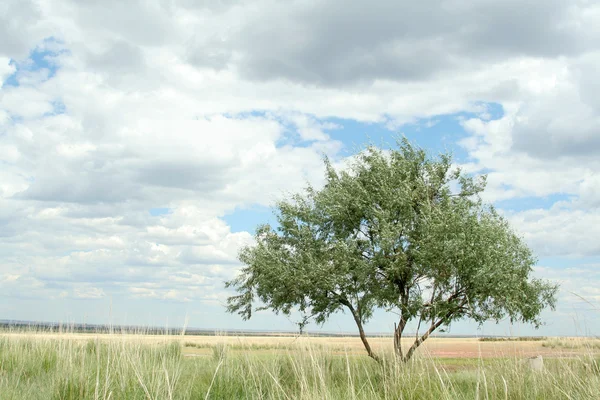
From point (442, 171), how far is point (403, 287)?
519cm

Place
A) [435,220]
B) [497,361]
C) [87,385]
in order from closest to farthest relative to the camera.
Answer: [87,385] → [497,361] → [435,220]

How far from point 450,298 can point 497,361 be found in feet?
35.6

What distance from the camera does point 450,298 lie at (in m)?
21.3

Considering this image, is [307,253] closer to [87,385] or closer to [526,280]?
[526,280]

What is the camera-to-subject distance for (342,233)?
72.7 ft

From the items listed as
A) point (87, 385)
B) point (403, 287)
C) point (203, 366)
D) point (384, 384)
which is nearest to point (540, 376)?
point (384, 384)

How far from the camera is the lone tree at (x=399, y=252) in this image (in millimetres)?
20078

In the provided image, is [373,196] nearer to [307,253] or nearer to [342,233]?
[342,233]

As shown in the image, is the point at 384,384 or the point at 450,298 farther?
the point at 450,298

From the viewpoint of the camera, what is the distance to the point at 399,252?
20672mm

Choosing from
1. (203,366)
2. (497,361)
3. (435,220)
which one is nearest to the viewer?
(497,361)

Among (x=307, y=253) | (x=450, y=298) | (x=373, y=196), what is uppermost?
(x=373, y=196)

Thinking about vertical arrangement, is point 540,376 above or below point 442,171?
below

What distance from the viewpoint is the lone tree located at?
65.9 feet
